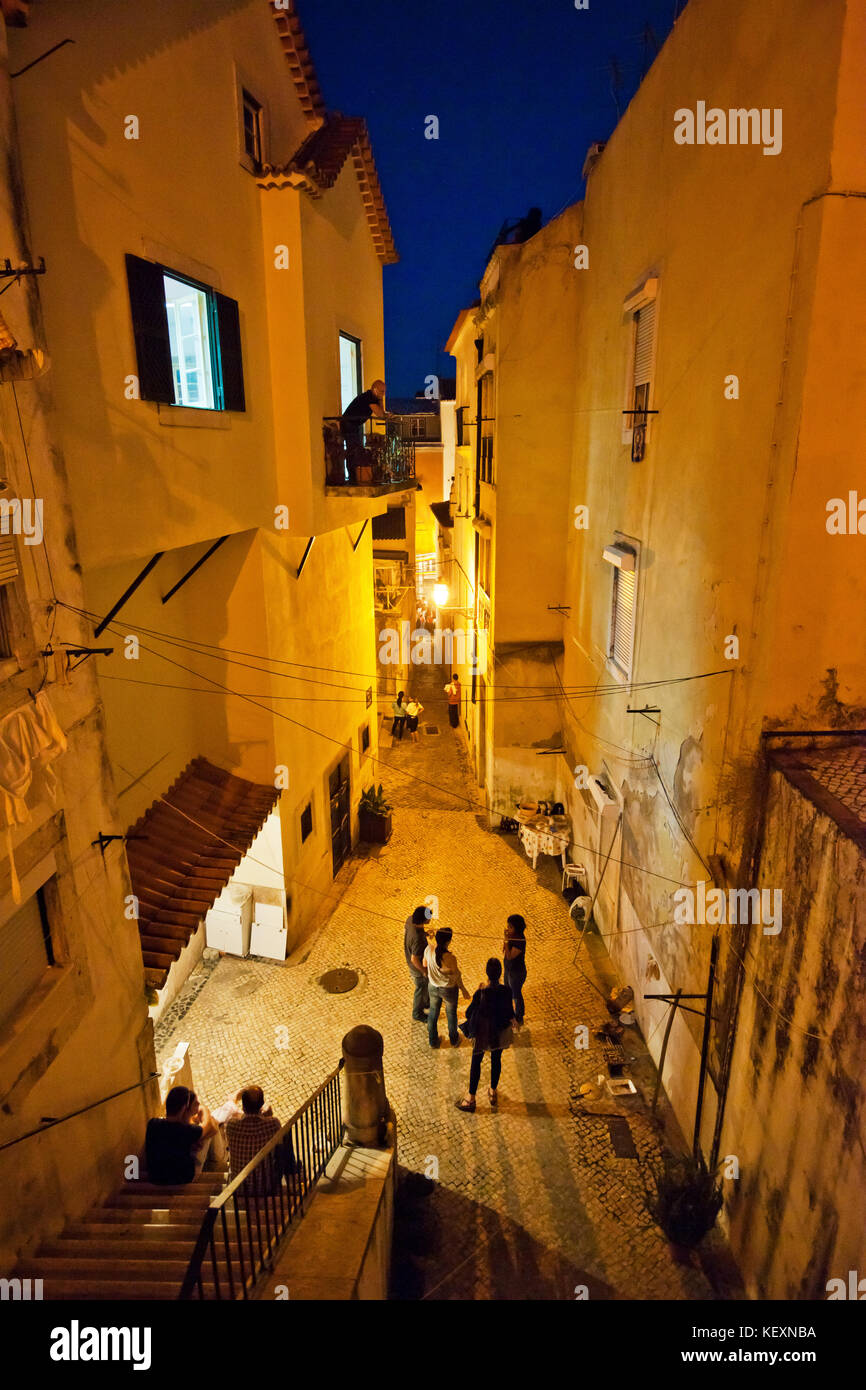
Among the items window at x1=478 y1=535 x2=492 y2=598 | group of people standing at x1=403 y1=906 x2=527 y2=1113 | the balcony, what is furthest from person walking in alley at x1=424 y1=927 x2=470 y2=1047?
window at x1=478 y1=535 x2=492 y2=598

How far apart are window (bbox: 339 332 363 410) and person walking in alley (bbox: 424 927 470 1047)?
877 cm

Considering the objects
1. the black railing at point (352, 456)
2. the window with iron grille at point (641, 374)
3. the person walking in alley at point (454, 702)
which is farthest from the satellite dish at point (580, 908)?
the person walking in alley at point (454, 702)

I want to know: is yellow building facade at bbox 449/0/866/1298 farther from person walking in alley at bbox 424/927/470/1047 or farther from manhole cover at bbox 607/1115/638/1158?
person walking in alley at bbox 424/927/470/1047

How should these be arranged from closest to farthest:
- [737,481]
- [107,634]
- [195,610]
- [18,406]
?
[18,406]
[737,481]
[107,634]
[195,610]

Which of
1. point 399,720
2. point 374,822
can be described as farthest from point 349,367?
point 399,720

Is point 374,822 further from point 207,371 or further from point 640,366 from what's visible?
point 640,366

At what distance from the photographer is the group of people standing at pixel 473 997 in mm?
8117

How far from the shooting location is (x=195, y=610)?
31.0ft

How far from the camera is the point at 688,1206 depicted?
671 centimetres

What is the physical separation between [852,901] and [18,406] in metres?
6.46

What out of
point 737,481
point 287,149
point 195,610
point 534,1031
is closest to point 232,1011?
point 534,1031

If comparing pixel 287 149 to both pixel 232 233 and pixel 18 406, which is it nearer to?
pixel 232 233

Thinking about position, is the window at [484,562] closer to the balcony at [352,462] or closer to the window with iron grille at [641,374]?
the balcony at [352,462]

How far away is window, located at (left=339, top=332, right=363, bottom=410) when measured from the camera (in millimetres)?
12250
